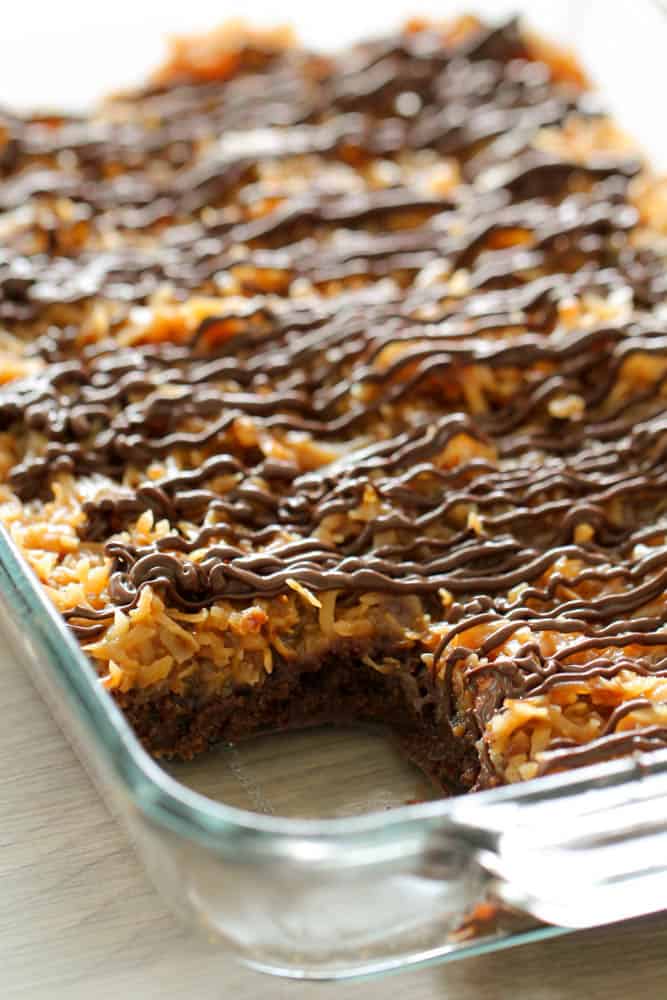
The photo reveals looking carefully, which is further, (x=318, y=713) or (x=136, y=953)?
(x=318, y=713)

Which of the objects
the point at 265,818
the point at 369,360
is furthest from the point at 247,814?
the point at 369,360

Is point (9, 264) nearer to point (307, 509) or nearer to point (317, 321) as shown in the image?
point (317, 321)

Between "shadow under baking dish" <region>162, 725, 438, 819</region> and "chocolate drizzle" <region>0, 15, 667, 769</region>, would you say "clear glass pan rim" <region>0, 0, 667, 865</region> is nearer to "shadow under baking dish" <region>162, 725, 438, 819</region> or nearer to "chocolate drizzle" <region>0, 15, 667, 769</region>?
"chocolate drizzle" <region>0, 15, 667, 769</region>

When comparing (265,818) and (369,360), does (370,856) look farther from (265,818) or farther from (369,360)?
(369,360)

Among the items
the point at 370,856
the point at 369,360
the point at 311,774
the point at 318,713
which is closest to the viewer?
the point at 370,856

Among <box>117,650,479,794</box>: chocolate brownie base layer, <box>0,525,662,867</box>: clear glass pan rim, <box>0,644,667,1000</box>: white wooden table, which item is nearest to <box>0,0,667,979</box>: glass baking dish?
<box>0,525,662,867</box>: clear glass pan rim

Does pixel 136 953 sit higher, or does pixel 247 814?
pixel 247 814
